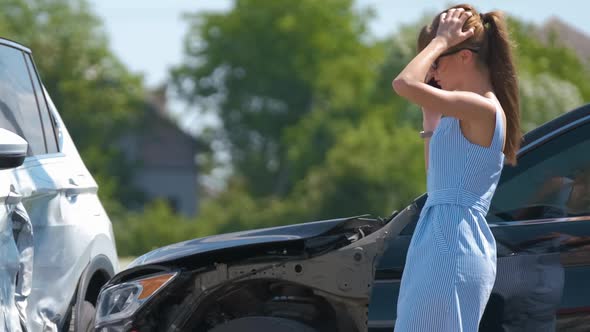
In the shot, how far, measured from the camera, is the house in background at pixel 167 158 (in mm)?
76188

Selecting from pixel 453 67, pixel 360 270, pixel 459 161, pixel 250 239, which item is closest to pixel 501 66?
pixel 453 67

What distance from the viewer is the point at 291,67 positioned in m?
71.9

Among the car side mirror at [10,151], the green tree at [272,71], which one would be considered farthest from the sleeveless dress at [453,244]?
the green tree at [272,71]

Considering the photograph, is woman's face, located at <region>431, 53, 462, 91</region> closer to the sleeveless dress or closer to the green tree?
the sleeveless dress

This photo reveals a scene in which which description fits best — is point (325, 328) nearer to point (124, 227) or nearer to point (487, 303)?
point (487, 303)

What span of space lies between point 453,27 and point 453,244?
671mm

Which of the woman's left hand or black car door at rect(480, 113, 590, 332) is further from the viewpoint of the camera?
black car door at rect(480, 113, 590, 332)

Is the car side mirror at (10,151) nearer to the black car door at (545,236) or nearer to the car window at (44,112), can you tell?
the car window at (44,112)

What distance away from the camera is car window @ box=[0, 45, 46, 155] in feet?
16.4

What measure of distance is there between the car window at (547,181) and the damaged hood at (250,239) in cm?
62

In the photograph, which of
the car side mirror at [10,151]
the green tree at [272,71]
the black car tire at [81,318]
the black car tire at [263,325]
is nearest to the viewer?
the car side mirror at [10,151]

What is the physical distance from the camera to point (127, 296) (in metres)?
4.50

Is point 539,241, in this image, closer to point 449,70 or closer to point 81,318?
point 449,70

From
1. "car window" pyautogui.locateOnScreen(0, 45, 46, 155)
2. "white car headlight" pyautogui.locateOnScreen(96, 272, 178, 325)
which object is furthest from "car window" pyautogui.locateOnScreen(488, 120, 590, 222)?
"car window" pyautogui.locateOnScreen(0, 45, 46, 155)
